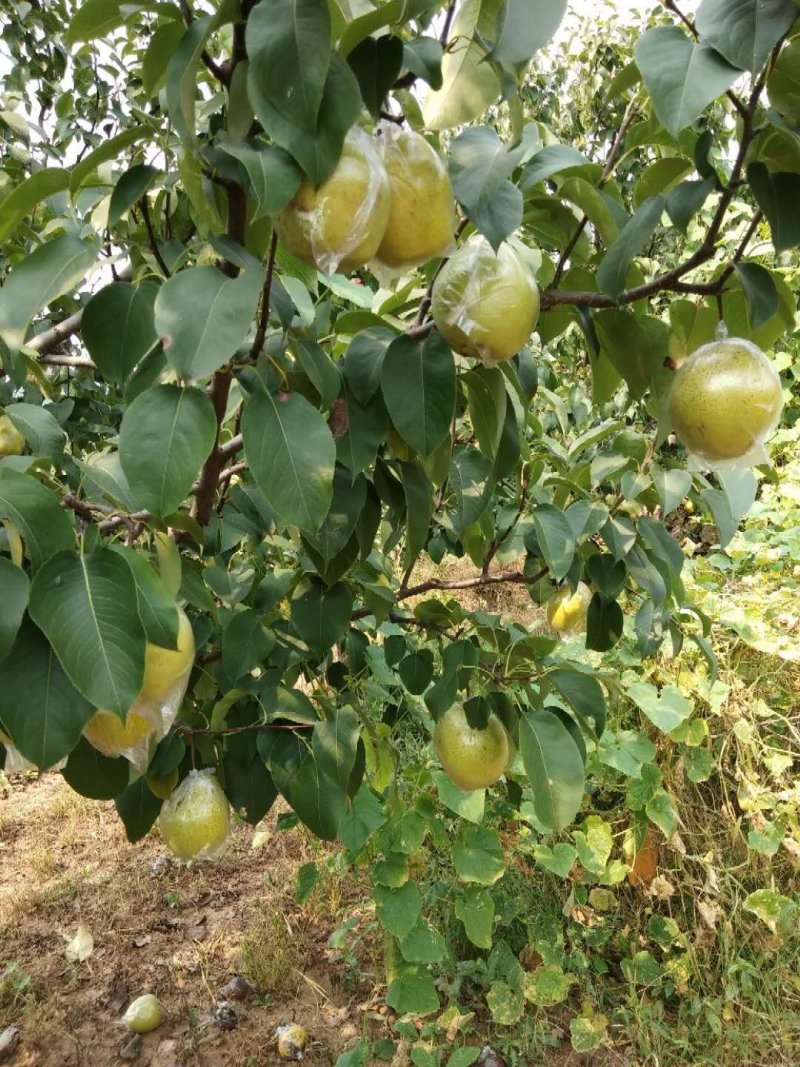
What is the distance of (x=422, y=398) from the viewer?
792 millimetres

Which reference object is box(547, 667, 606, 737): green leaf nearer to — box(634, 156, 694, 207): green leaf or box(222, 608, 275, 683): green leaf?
box(222, 608, 275, 683): green leaf

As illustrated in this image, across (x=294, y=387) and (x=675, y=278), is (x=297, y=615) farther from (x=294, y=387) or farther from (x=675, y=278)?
(x=675, y=278)

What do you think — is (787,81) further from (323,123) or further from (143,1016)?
(143,1016)

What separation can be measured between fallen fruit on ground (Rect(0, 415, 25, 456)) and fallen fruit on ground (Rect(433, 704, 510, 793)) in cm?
76

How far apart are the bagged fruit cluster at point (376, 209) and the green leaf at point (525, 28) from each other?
0.13m

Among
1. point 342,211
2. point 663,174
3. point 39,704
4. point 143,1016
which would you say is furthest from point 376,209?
point 143,1016

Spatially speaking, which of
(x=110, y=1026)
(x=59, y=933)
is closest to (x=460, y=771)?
(x=110, y=1026)

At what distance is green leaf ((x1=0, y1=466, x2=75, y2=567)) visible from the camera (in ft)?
2.17

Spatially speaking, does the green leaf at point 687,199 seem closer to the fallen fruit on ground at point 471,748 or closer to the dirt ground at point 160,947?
the fallen fruit on ground at point 471,748

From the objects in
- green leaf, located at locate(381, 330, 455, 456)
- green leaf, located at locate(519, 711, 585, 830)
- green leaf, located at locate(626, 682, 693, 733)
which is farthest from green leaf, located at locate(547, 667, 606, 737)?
green leaf, located at locate(626, 682, 693, 733)

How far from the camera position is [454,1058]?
187 cm

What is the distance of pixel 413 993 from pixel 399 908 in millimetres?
191

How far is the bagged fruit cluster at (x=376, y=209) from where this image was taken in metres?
0.60

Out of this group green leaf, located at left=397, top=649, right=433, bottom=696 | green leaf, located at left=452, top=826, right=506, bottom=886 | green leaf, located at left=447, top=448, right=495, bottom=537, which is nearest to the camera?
green leaf, located at left=447, top=448, right=495, bottom=537
